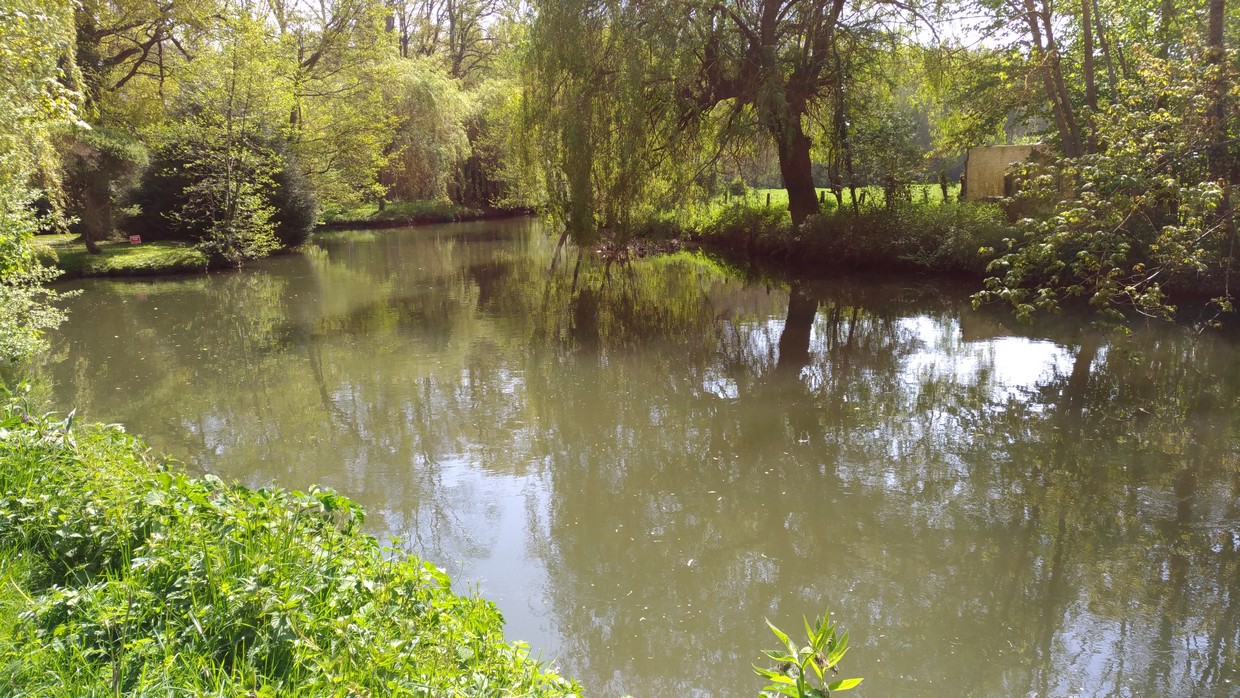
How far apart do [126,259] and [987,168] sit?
819 inches

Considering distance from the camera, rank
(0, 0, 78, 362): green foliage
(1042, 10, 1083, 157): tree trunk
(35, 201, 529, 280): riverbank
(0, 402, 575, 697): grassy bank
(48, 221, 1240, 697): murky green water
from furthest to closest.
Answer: (35, 201, 529, 280): riverbank < (1042, 10, 1083, 157): tree trunk < (0, 0, 78, 362): green foliage < (48, 221, 1240, 697): murky green water < (0, 402, 575, 697): grassy bank

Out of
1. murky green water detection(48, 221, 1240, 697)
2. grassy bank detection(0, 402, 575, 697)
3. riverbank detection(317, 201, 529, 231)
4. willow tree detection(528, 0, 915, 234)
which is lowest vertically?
murky green water detection(48, 221, 1240, 697)

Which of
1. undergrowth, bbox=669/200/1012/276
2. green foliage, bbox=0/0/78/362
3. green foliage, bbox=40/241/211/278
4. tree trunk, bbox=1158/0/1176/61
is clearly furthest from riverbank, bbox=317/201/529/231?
tree trunk, bbox=1158/0/1176/61

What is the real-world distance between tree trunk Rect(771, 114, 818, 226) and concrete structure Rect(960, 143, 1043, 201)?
4213mm

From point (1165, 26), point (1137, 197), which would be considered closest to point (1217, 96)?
point (1137, 197)

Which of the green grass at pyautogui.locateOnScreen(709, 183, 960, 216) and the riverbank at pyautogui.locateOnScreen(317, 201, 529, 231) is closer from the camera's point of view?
the green grass at pyautogui.locateOnScreen(709, 183, 960, 216)

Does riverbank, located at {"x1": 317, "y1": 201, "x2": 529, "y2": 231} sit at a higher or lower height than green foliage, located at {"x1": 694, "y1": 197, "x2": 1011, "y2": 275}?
higher

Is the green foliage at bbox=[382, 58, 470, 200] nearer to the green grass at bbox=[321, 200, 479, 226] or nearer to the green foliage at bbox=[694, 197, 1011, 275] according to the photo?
the green grass at bbox=[321, 200, 479, 226]

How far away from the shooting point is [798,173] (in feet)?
55.0

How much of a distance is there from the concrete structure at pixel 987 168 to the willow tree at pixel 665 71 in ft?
19.5

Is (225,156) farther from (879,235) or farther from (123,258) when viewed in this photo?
(879,235)

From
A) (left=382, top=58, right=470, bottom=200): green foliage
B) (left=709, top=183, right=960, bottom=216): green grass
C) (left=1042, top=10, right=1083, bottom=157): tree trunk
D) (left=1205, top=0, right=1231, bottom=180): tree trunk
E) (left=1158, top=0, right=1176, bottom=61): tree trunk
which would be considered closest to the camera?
(left=1205, top=0, right=1231, bottom=180): tree trunk

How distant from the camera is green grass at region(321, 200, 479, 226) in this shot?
34.2m

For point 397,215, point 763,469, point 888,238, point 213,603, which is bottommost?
point 763,469
